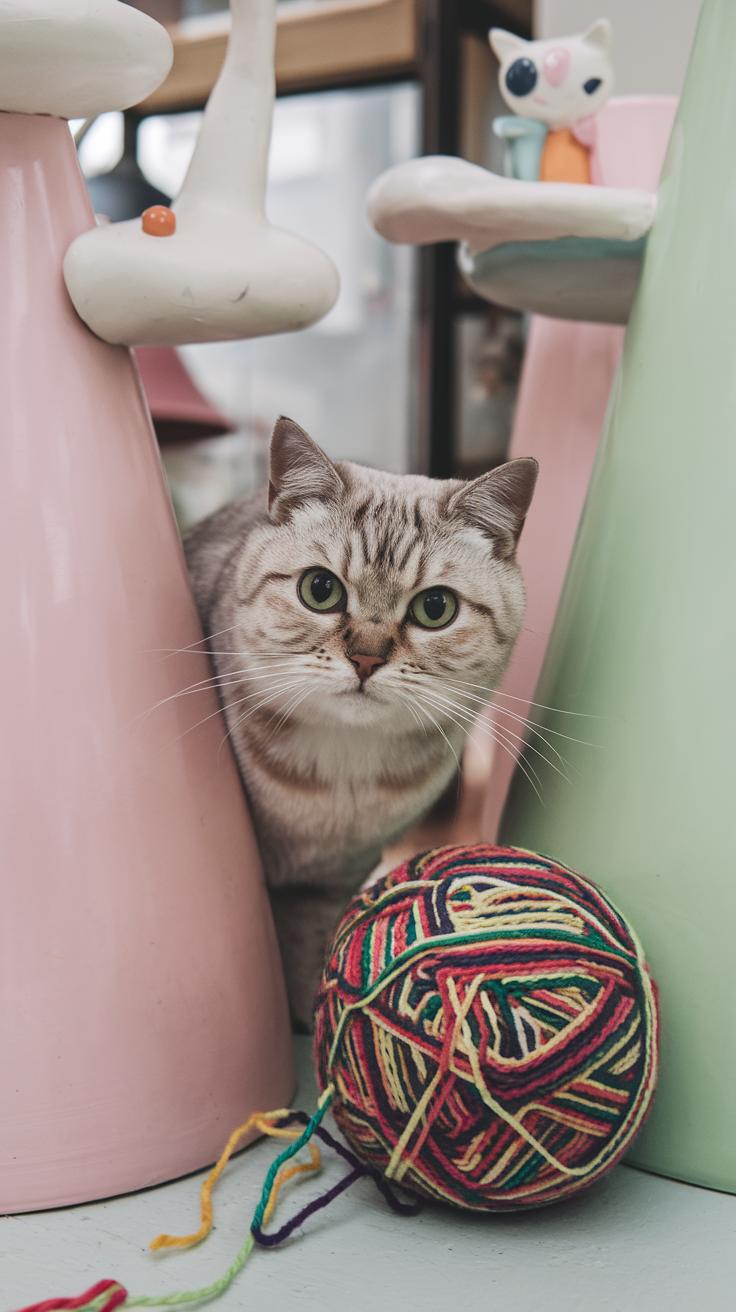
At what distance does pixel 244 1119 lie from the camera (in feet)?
2.34

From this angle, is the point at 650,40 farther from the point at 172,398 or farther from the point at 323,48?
the point at 323,48

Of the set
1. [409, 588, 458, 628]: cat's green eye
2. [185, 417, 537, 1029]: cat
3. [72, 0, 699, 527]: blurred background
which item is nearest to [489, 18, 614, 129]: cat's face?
[185, 417, 537, 1029]: cat

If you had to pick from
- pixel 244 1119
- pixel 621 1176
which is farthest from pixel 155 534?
pixel 621 1176

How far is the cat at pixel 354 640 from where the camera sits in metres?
0.75

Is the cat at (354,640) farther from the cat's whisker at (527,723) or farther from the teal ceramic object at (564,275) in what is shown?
the teal ceramic object at (564,275)

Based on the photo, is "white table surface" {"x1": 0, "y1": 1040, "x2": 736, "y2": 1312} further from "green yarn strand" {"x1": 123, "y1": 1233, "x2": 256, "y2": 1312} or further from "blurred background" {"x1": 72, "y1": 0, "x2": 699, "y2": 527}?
"blurred background" {"x1": 72, "y1": 0, "x2": 699, "y2": 527}

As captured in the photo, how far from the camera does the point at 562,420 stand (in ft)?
3.29

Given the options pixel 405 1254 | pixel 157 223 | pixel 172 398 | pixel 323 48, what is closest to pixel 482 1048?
pixel 405 1254

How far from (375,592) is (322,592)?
0.13ft

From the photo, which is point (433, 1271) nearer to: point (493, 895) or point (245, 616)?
point (493, 895)

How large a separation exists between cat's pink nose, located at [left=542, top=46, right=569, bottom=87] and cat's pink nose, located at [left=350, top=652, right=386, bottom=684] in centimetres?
47

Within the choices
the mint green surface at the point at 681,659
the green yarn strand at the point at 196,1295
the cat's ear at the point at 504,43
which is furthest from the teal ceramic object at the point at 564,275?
the green yarn strand at the point at 196,1295

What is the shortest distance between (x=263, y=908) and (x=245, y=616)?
20 cm

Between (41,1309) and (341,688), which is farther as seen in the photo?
(341,688)
